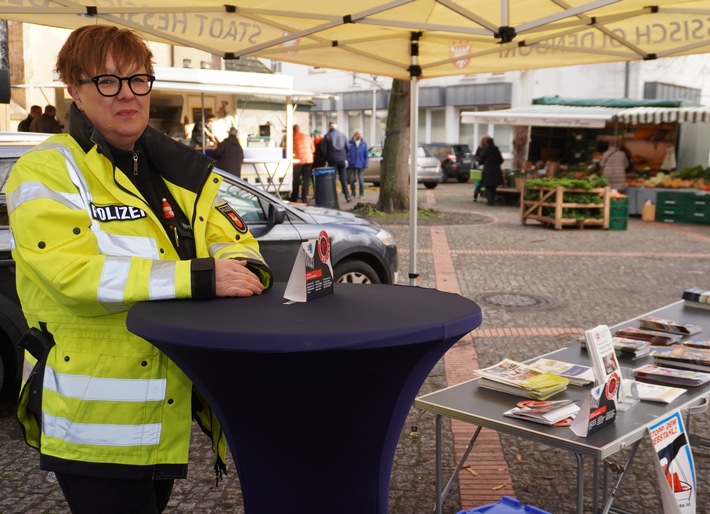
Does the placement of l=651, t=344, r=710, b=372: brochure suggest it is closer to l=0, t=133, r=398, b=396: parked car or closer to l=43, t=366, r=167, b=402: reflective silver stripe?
l=0, t=133, r=398, b=396: parked car

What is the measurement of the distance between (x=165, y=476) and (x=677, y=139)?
2278 centimetres

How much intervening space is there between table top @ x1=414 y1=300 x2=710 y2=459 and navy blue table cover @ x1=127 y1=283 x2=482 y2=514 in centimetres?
83

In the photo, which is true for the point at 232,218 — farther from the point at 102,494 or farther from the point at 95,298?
the point at 102,494

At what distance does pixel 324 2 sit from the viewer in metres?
5.58

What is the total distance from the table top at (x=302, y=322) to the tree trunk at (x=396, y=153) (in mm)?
15541

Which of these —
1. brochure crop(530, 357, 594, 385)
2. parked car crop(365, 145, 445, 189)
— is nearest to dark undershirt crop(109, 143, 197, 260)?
brochure crop(530, 357, 594, 385)

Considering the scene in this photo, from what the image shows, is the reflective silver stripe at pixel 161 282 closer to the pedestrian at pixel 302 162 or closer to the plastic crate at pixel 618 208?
the plastic crate at pixel 618 208

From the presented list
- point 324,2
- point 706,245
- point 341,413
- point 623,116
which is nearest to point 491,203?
point 623,116

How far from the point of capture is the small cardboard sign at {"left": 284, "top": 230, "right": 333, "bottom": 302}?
230 cm

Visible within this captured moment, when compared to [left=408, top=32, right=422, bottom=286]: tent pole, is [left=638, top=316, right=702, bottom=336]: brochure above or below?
below

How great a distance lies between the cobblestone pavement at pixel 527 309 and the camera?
420 cm

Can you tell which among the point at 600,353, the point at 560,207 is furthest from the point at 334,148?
the point at 600,353

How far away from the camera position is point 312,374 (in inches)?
79.2

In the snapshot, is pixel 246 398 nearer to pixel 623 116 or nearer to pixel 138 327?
pixel 138 327
